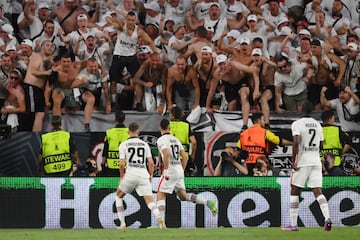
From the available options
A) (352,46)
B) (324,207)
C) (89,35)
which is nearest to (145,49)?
(89,35)

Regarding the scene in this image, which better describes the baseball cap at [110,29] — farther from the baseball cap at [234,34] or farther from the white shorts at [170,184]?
the white shorts at [170,184]

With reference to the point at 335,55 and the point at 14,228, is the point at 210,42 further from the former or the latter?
the point at 14,228

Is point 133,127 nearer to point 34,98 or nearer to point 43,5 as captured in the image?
point 34,98

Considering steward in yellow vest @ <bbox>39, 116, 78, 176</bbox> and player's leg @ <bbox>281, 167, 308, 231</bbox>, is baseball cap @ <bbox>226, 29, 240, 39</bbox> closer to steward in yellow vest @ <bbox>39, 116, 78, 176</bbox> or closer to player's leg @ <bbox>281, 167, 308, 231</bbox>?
steward in yellow vest @ <bbox>39, 116, 78, 176</bbox>

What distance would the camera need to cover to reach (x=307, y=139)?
50.9 ft

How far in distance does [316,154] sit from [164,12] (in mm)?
7756

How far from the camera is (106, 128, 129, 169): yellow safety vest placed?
18219mm

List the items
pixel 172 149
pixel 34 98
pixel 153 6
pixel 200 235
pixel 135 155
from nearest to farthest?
pixel 200 235 → pixel 135 155 → pixel 172 149 → pixel 34 98 → pixel 153 6

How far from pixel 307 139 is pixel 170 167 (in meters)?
2.46

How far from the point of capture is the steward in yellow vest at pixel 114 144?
18.2 m

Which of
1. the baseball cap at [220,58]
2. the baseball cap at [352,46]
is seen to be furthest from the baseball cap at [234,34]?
the baseball cap at [352,46]

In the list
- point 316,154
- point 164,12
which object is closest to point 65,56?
point 164,12

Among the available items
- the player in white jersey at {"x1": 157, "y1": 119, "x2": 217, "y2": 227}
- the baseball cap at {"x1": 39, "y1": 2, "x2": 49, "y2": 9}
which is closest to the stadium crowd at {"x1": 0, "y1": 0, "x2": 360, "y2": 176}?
the baseball cap at {"x1": 39, "y1": 2, "x2": 49, "y2": 9}

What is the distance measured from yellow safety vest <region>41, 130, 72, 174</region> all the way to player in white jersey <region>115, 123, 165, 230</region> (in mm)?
2447
